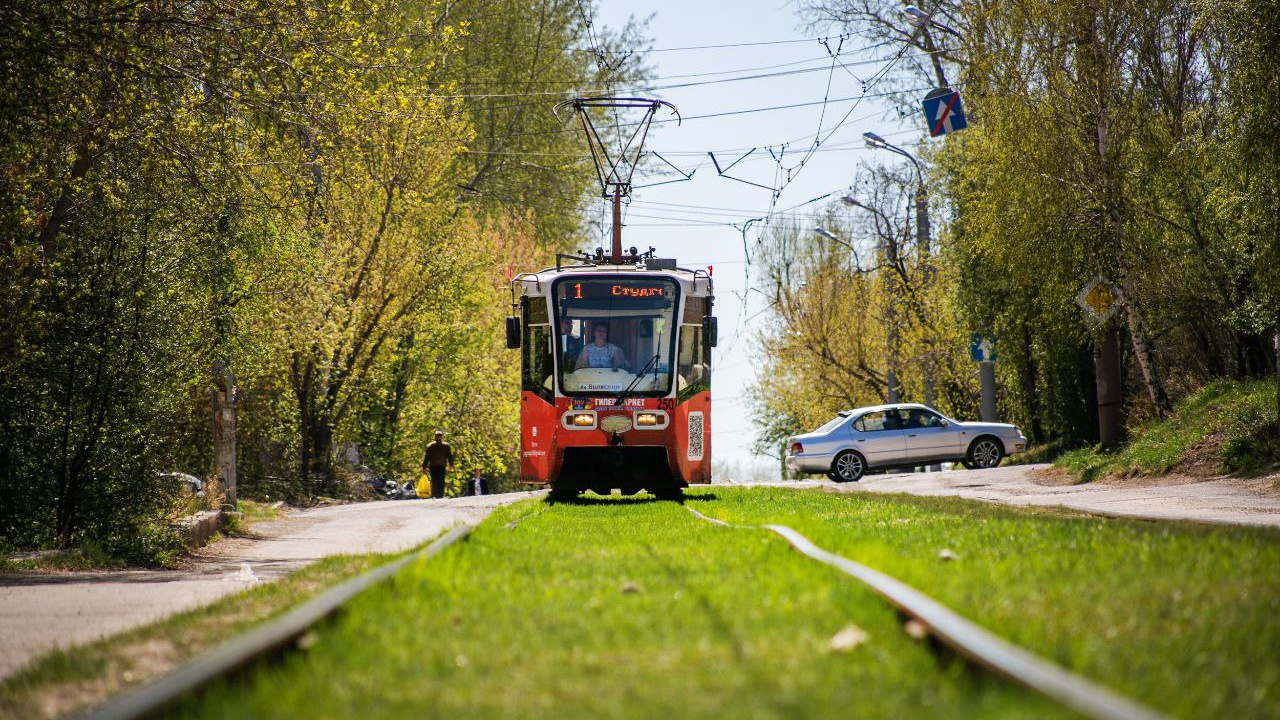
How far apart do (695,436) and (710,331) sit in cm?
158

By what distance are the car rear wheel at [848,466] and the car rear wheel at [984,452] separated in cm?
266

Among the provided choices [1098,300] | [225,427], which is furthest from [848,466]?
[225,427]

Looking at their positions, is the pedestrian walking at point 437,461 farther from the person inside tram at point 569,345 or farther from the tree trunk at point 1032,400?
the tree trunk at point 1032,400

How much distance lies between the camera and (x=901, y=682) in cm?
437

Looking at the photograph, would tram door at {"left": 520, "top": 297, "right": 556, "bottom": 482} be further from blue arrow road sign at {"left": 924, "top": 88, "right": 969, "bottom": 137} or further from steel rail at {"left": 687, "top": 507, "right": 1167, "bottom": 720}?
steel rail at {"left": 687, "top": 507, "right": 1167, "bottom": 720}

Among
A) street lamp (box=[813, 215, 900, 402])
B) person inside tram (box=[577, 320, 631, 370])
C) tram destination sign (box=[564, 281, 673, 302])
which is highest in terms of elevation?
street lamp (box=[813, 215, 900, 402])

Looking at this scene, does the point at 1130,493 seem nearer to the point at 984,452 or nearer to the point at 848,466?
the point at 848,466

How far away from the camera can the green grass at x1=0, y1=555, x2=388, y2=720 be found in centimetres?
492

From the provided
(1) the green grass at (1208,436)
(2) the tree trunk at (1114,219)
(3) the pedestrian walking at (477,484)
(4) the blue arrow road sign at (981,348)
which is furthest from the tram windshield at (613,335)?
(3) the pedestrian walking at (477,484)

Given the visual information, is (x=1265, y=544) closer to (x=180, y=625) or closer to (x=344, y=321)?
(x=180, y=625)

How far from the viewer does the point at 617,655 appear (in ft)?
16.6

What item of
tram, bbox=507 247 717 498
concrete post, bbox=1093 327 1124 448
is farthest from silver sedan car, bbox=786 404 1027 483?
tram, bbox=507 247 717 498

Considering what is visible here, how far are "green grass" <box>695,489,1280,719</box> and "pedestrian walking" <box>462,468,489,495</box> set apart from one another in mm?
36719

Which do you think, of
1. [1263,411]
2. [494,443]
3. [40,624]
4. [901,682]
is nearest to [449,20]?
[494,443]
